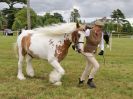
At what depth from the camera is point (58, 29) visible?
1024 cm

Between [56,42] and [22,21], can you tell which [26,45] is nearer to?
[56,42]

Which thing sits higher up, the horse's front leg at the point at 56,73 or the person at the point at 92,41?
the person at the point at 92,41

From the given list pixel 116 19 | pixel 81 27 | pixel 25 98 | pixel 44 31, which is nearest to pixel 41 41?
pixel 44 31

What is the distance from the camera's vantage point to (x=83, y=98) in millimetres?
8672

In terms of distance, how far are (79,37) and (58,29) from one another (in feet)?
2.54

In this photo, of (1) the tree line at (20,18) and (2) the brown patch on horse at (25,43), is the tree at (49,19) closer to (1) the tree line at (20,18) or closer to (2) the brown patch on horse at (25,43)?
(1) the tree line at (20,18)

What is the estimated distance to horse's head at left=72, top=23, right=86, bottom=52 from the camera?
9.70 metres

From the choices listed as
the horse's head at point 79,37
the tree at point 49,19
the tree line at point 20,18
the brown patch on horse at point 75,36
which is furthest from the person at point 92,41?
the tree line at point 20,18

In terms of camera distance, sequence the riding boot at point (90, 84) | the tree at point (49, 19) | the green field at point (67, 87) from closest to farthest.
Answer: the green field at point (67, 87)
the riding boot at point (90, 84)
the tree at point (49, 19)

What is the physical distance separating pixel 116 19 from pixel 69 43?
442 feet

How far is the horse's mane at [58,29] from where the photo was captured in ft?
32.7

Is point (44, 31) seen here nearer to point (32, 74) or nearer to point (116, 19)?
point (32, 74)

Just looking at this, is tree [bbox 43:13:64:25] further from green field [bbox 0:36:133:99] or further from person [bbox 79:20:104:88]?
person [bbox 79:20:104:88]

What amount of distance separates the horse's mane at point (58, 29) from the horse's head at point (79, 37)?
0.14 m
